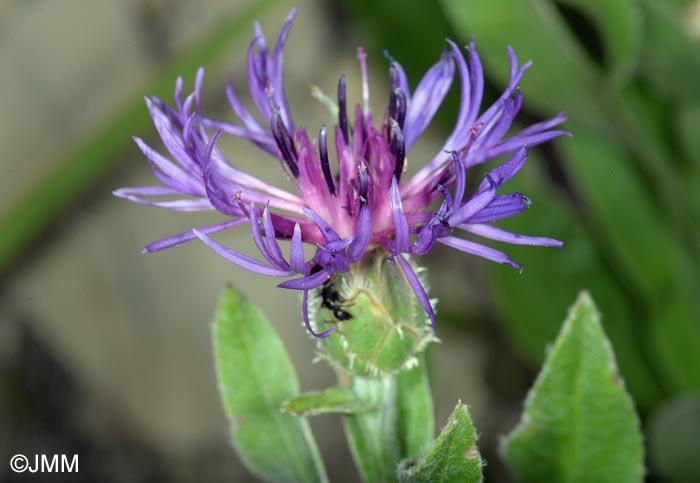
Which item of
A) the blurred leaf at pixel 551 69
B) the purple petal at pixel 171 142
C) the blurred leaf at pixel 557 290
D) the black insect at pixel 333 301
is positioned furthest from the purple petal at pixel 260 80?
the blurred leaf at pixel 557 290

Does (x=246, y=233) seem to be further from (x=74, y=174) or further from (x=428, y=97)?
(x=428, y=97)

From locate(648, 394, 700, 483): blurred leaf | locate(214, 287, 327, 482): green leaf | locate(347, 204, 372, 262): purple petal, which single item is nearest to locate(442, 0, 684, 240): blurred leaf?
locate(648, 394, 700, 483): blurred leaf

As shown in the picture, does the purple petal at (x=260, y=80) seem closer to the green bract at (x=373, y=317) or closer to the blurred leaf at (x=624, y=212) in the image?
the green bract at (x=373, y=317)

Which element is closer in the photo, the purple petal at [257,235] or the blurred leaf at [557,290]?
the purple petal at [257,235]

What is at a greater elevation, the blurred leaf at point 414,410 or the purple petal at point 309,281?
the purple petal at point 309,281

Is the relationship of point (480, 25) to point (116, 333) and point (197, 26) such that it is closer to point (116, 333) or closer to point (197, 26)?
point (197, 26)

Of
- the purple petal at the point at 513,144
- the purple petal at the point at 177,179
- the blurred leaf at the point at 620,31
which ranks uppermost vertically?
the blurred leaf at the point at 620,31

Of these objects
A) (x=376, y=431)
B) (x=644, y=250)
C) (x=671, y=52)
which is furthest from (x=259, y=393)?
(x=671, y=52)
